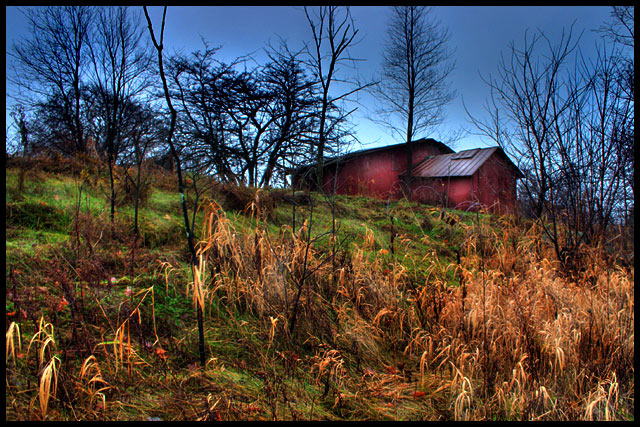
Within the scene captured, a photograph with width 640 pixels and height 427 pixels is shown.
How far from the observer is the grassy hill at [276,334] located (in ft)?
6.44

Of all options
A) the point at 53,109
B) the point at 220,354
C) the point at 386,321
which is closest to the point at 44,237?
the point at 220,354

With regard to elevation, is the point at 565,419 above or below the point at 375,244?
below

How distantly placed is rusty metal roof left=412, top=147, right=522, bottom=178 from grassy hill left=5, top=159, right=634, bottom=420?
10753 millimetres

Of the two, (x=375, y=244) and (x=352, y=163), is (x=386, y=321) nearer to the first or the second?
(x=375, y=244)

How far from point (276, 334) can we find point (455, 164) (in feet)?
48.4

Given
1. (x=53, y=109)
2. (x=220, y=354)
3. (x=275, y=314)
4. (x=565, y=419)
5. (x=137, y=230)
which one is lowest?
(x=565, y=419)

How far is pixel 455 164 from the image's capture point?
15.5 meters

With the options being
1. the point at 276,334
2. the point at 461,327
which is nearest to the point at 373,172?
the point at 461,327

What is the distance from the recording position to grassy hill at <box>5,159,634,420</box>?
1.96 meters

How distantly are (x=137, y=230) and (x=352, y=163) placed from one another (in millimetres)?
12193

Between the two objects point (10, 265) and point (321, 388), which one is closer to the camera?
point (321, 388)

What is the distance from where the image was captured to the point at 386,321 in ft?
10.7

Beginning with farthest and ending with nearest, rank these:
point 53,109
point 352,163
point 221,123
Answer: point 352,163 → point 53,109 → point 221,123

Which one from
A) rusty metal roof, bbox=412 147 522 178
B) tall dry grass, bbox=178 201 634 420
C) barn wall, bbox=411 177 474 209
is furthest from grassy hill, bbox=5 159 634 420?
rusty metal roof, bbox=412 147 522 178
